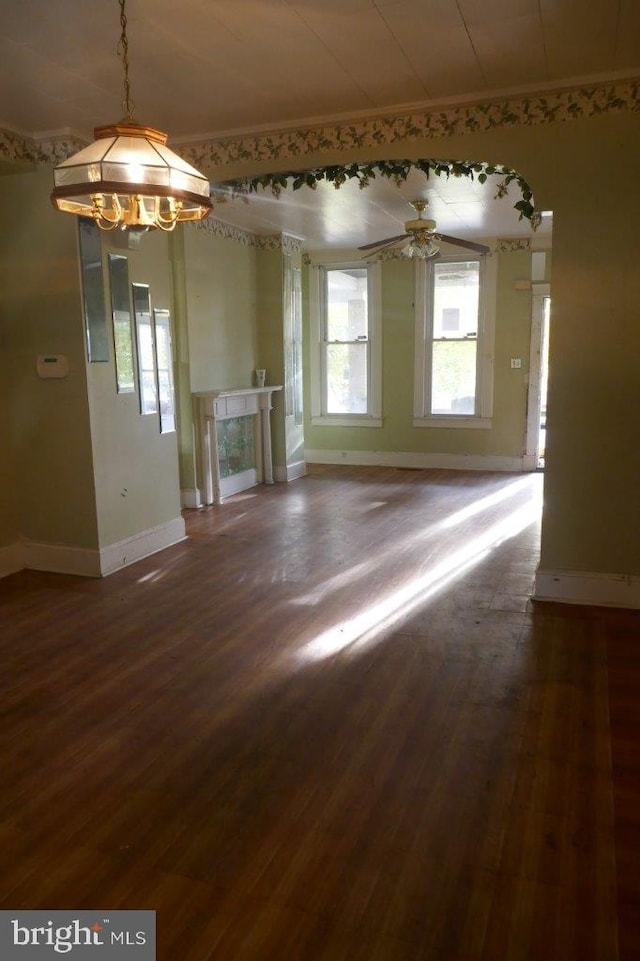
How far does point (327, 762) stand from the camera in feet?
7.86

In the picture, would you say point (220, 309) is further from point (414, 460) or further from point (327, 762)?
point (327, 762)

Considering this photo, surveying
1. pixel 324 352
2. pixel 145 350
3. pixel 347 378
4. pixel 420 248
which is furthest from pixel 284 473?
pixel 145 350

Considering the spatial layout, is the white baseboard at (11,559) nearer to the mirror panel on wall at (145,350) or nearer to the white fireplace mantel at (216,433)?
the mirror panel on wall at (145,350)

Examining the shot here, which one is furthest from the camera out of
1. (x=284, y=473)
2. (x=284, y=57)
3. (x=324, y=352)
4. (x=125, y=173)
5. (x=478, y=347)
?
(x=324, y=352)

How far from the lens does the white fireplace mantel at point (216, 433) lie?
6336mm

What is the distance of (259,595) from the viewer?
4.03 meters

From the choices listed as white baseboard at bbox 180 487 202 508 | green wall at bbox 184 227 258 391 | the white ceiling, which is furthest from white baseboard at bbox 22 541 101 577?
the white ceiling

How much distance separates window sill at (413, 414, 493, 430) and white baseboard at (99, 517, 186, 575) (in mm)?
3967

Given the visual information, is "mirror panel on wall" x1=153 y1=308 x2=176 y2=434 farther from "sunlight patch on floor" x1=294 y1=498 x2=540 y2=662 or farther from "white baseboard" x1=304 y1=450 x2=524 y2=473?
"white baseboard" x1=304 y1=450 x2=524 y2=473

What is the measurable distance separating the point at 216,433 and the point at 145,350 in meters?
1.91

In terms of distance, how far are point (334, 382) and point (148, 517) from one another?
4355 mm

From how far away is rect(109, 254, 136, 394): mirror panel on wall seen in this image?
4.32 meters

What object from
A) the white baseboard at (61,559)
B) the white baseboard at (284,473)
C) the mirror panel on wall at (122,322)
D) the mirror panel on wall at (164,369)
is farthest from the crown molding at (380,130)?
the white baseboard at (284,473)

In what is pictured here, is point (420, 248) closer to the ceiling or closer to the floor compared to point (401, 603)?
closer to the ceiling
